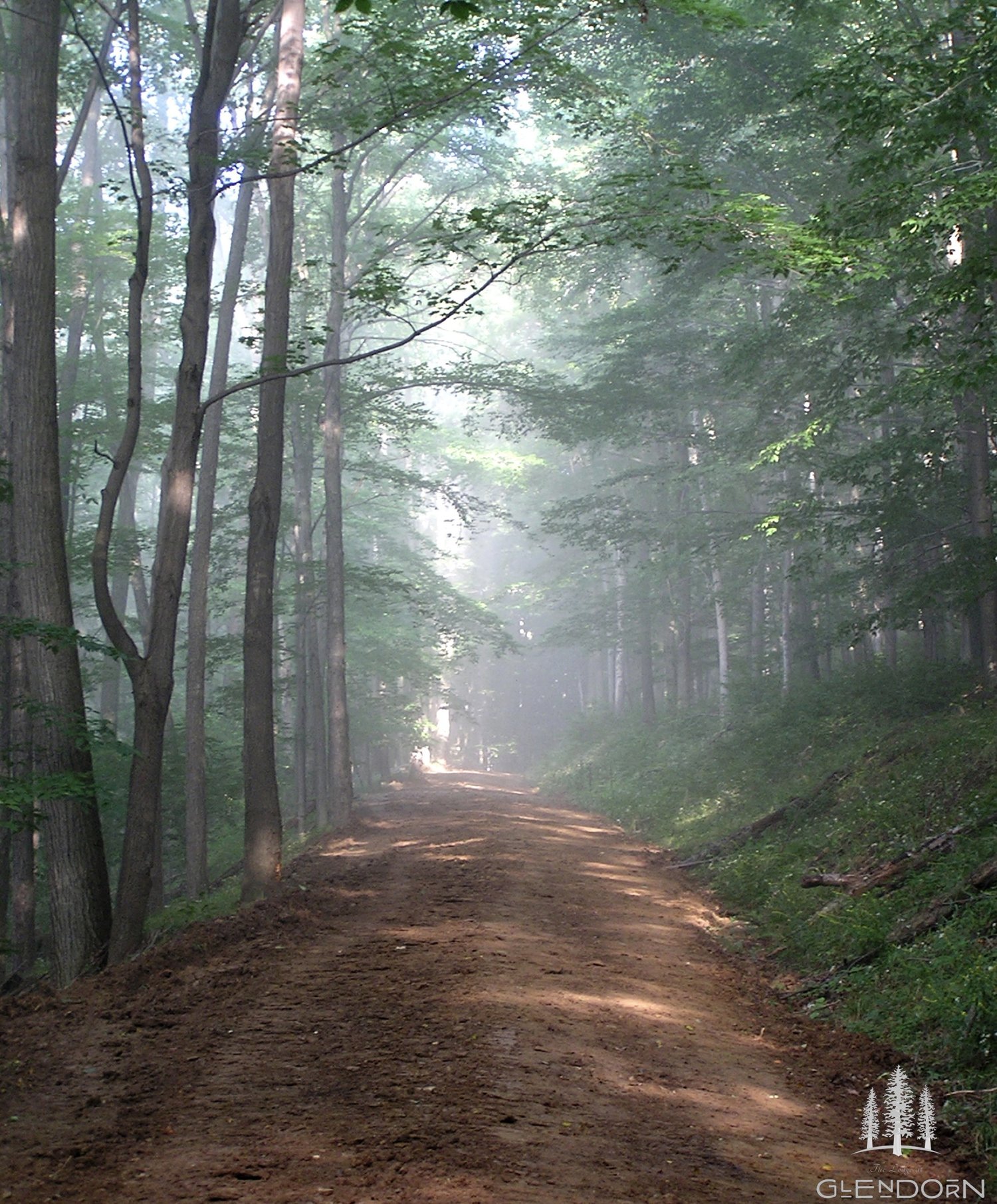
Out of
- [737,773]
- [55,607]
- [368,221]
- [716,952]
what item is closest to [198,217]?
[55,607]

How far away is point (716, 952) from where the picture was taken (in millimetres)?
8953

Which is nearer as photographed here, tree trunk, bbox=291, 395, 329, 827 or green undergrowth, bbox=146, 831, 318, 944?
green undergrowth, bbox=146, 831, 318, 944

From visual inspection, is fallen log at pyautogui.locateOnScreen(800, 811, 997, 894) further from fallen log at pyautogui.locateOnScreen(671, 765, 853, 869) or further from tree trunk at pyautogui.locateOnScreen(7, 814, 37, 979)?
tree trunk at pyautogui.locateOnScreen(7, 814, 37, 979)

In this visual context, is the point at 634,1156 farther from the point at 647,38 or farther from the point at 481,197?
the point at 481,197

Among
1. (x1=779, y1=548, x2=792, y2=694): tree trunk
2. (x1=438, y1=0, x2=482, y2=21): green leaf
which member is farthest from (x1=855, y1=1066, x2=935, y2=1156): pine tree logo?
(x1=779, y1=548, x2=792, y2=694): tree trunk

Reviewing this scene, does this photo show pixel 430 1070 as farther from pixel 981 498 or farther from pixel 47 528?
pixel 981 498

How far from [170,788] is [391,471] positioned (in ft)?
33.9

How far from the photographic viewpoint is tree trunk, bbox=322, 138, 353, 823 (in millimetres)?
20109

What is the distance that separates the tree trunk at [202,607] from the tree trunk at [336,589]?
2.63 meters

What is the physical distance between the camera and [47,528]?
9.45 meters

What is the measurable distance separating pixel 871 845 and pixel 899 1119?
571 cm

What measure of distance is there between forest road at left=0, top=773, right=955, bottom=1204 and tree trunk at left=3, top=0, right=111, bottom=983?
1173 millimetres

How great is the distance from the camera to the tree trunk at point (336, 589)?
792 inches

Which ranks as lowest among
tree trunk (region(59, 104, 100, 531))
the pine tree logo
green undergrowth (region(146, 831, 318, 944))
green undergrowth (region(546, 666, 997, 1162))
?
green undergrowth (region(146, 831, 318, 944))
